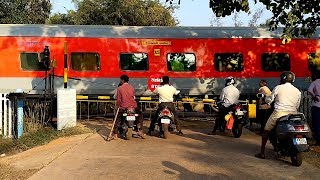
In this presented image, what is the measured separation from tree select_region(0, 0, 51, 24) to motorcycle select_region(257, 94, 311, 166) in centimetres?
A: 1982

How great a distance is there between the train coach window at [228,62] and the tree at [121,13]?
14.1m

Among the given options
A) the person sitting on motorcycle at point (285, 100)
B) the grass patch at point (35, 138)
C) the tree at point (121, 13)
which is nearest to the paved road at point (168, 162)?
the person sitting on motorcycle at point (285, 100)

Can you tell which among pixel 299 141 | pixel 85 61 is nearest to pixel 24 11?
pixel 85 61

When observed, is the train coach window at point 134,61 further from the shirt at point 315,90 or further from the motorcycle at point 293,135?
the motorcycle at point 293,135

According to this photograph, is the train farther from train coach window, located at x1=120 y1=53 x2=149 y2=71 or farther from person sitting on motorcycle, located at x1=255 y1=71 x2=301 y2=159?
person sitting on motorcycle, located at x1=255 y1=71 x2=301 y2=159

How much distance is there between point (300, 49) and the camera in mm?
16625

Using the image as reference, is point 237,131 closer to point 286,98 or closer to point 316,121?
point 316,121

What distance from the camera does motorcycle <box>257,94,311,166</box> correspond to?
7.60 metres

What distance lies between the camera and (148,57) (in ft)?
53.4

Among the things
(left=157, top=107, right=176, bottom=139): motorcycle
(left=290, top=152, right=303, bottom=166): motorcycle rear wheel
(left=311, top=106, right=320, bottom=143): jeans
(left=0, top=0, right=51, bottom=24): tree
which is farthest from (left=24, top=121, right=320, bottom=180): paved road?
(left=0, top=0, right=51, bottom=24): tree

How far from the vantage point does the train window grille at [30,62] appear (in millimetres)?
16156

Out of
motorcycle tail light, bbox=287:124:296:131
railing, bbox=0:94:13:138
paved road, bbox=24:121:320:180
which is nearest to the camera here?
paved road, bbox=24:121:320:180

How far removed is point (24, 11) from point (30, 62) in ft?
36.6

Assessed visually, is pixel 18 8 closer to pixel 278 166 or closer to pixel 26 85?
pixel 26 85
